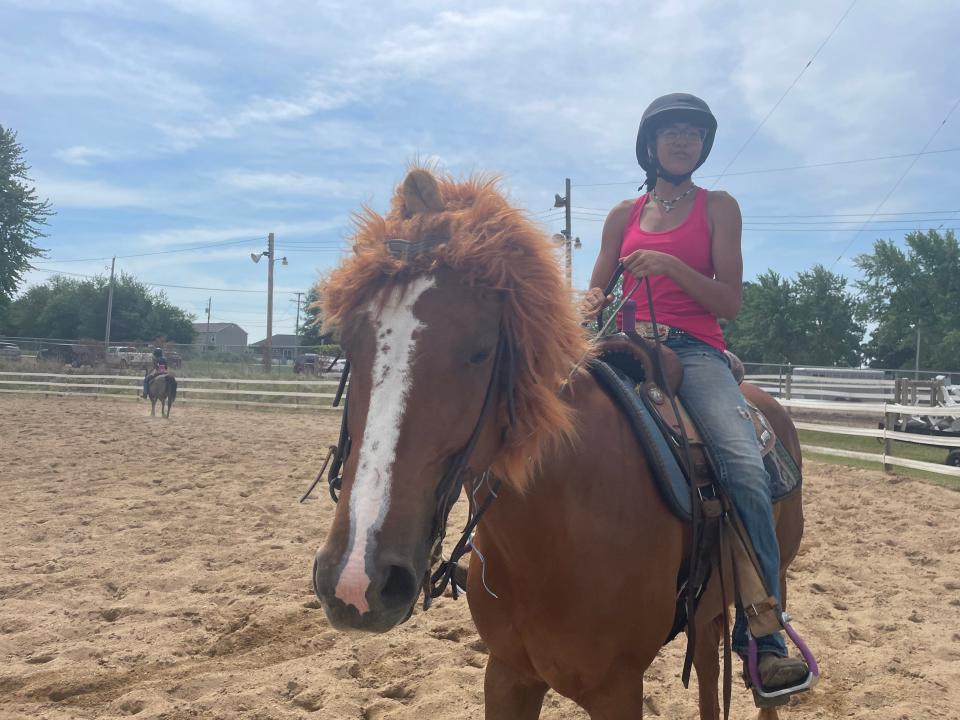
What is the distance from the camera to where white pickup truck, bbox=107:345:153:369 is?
31547 mm

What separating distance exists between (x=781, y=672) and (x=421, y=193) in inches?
89.3

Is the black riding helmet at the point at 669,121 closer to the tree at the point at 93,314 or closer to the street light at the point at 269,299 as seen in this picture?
the street light at the point at 269,299

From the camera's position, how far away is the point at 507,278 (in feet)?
5.59

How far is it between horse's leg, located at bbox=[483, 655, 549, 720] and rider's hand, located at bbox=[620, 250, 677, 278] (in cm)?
157

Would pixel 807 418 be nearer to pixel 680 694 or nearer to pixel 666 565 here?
pixel 680 694

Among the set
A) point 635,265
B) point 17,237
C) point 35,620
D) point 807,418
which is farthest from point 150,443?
point 17,237

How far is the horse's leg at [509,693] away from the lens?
234 cm

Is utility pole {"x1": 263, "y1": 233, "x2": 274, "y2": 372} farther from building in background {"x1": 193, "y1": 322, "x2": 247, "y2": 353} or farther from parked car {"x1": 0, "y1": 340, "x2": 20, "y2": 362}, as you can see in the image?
building in background {"x1": 193, "y1": 322, "x2": 247, "y2": 353}

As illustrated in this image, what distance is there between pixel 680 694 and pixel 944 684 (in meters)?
1.62

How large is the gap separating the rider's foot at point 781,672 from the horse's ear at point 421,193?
7.11ft

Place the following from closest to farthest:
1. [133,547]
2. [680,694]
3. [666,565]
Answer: [666,565] < [680,694] < [133,547]

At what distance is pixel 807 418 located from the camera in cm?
1884

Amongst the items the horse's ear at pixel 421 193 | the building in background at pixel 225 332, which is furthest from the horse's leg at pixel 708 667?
the building in background at pixel 225 332

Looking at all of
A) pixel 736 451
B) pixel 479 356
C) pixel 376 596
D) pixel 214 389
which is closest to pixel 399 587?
pixel 376 596
